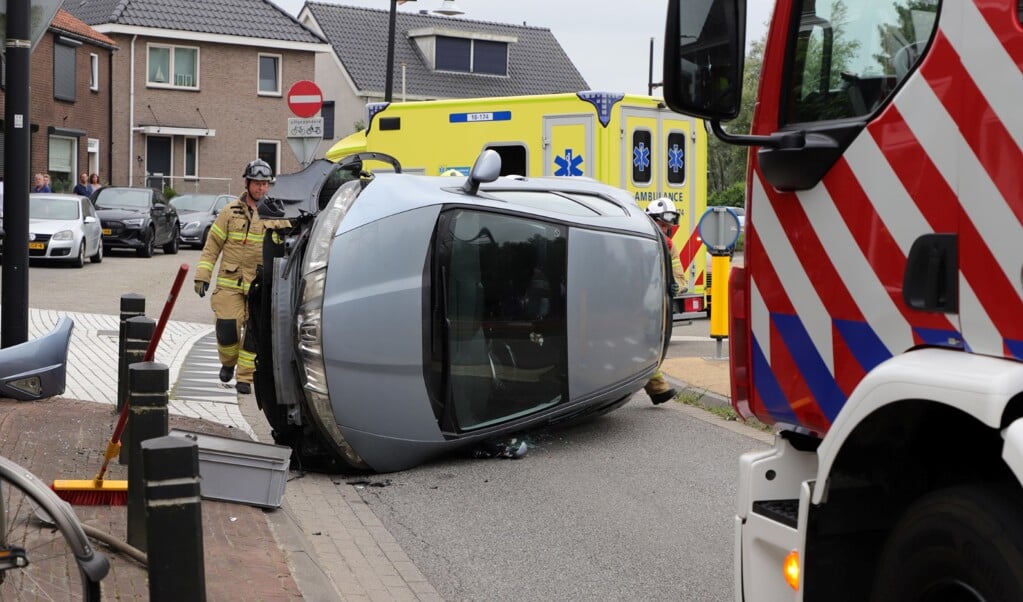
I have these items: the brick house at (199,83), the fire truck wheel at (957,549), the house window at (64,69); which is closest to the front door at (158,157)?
the brick house at (199,83)

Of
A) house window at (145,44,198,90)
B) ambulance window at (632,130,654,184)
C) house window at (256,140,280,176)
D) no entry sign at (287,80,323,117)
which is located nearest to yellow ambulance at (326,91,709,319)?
ambulance window at (632,130,654,184)

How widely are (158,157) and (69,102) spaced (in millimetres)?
→ 6240

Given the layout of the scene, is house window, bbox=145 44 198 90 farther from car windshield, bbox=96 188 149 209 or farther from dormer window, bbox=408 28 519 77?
car windshield, bbox=96 188 149 209

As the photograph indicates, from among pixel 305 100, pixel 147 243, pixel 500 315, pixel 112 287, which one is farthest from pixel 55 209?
pixel 500 315

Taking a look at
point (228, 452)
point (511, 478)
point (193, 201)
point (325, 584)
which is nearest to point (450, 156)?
point (511, 478)

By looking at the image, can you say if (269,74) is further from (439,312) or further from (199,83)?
(439,312)

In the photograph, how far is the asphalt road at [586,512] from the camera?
624cm

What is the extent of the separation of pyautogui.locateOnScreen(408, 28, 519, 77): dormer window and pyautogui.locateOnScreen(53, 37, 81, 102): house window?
17720 mm

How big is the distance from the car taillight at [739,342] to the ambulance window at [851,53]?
21.0 inches

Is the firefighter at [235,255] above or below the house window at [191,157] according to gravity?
below

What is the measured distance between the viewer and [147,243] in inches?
1210

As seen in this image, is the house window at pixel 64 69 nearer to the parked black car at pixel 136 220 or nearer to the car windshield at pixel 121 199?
the parked black car at pixel 136 220

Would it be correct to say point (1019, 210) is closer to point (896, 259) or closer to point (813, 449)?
point (896, 259)

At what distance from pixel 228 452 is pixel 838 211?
4.39 m
